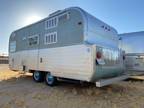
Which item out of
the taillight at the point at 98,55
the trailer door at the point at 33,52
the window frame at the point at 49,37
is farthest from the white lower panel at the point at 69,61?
the trailer door at the point at 33,52

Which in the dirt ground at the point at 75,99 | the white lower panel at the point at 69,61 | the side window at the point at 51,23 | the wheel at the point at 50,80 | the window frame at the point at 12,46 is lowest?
the dirt ground at the point at 75,99

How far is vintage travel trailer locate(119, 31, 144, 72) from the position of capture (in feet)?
25.8

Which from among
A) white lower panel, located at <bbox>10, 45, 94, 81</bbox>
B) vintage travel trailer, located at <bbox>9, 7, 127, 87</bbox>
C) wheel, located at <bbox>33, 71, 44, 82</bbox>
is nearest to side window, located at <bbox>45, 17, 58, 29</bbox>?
vintage travel trailer, located at <bbox>9, 7, 127, 87</bbox>

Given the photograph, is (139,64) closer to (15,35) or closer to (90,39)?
(90,39)

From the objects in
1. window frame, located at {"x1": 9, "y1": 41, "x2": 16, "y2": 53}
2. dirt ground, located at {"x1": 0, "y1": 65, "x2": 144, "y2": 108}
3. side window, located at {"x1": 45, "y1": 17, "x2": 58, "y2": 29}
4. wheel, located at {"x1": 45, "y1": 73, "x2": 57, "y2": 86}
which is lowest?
dirt ground, located at {"x1": 0, "y1": 65, "x2": 144, "y2": 108}

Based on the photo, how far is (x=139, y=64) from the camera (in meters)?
7.81

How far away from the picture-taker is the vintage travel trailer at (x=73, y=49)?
528cm

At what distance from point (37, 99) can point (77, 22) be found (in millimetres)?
2895

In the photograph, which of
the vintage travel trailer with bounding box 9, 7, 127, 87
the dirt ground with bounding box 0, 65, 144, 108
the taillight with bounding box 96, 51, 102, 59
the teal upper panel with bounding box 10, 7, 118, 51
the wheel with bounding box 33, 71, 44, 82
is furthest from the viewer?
the wheel with bounding box 33, 71, 44, 82

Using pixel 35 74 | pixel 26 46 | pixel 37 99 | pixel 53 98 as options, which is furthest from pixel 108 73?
pixel 26 46

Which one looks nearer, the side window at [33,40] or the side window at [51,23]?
the side window at [51,23]

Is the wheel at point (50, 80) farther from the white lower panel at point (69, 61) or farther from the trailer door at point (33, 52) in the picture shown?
the trailer door at point (33, 52)

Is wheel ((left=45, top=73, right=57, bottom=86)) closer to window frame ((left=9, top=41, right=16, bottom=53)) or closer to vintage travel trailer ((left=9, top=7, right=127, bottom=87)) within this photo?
vintage travel trailer ((left=9, top=7, right=127, bottom=87))

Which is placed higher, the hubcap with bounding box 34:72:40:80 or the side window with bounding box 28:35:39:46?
the side window with bounding box 28:35:39:46
